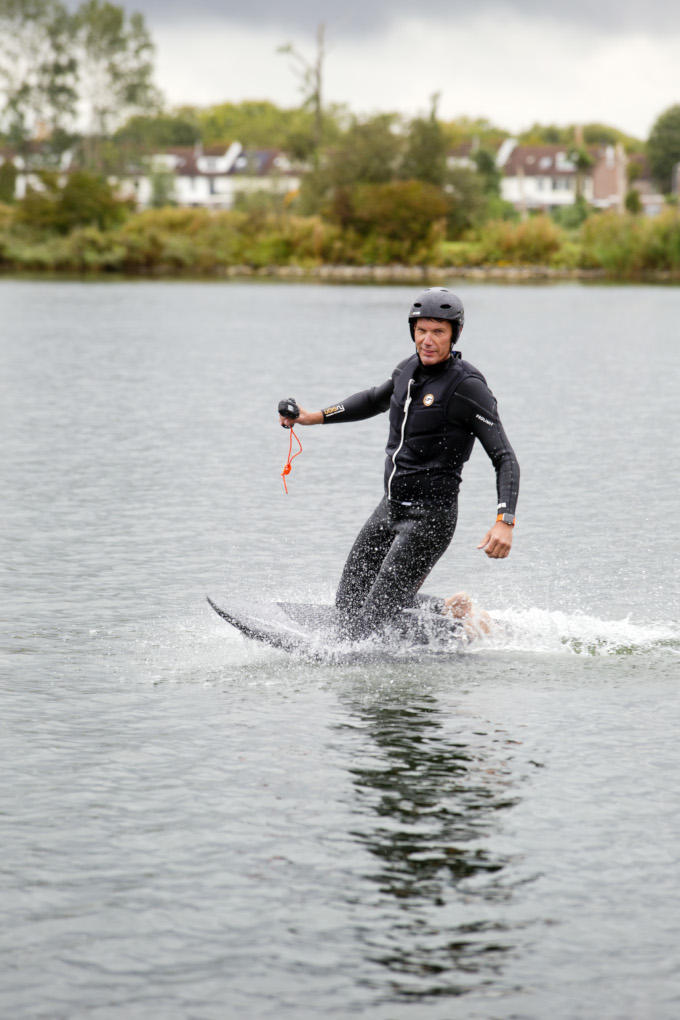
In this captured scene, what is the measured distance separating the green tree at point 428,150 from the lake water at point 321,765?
7658cm

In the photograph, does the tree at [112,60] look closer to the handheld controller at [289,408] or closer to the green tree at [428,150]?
the green tree at [428,150]

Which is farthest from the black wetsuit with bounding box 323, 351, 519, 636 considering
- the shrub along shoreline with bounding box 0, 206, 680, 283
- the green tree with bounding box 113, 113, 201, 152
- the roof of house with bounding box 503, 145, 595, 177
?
the roof of house with bounding box 503, 145, 595, 177

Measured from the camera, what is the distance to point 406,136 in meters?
92.2

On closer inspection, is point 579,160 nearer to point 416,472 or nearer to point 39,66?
point 39,66

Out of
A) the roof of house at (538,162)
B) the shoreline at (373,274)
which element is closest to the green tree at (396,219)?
the shoreline at (373,274)

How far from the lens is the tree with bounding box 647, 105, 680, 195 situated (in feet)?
456

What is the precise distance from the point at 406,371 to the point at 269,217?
3192 inches

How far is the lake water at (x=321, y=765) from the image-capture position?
16.7 ft

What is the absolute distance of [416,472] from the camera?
8.62 m

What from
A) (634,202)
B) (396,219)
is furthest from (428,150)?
(634,202)

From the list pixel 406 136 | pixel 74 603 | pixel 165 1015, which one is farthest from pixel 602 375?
pixel 406 136

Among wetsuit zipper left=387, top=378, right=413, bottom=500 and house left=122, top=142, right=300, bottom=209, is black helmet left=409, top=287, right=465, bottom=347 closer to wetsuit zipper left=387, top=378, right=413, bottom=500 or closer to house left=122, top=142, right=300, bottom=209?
wetsuit zipper left=387, top=378, right=413, bottom=500

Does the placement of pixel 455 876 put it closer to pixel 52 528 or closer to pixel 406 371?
pixel 406 371

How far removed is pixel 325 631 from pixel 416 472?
1.15 m
